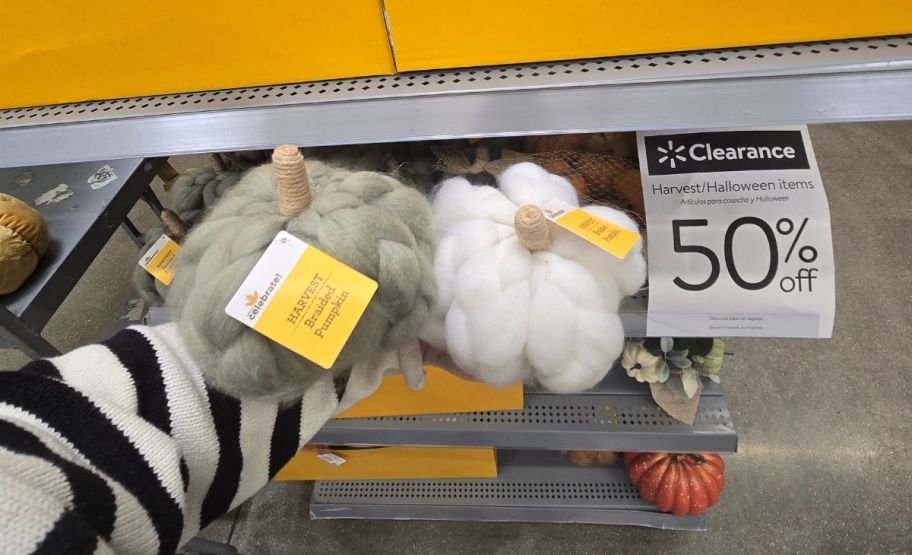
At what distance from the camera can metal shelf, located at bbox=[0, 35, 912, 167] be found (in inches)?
22.0

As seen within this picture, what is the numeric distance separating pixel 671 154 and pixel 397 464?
3.11 feet

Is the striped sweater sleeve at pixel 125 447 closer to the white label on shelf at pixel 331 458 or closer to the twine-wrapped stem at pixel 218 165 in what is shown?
the twine-wrapped stem at pixel 218 165

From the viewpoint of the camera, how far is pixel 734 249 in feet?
2.16

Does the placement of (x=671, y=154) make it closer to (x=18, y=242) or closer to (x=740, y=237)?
(x=740, y=237)

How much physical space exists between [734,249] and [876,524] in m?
1.08

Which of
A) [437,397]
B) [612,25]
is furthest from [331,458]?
[612,25]

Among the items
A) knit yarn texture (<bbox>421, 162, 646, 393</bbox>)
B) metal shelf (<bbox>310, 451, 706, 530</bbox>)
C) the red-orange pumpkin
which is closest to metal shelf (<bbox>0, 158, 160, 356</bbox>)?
knit yarn texture (<bbox>421, 162, 646, 393</bbox>)

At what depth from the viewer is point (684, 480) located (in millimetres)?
1162

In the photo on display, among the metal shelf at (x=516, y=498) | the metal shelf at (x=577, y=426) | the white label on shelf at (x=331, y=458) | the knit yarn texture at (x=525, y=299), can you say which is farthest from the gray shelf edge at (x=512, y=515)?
the knit yarn texture at (x=525, y=299)

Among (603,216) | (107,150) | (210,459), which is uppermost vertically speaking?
(107,150)

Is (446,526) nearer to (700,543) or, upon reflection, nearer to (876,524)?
(700,543)

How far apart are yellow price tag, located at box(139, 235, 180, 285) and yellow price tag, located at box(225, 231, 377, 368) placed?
39cm

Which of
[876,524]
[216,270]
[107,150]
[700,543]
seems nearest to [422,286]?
[216,270]

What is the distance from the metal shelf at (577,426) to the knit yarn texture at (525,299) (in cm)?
35
